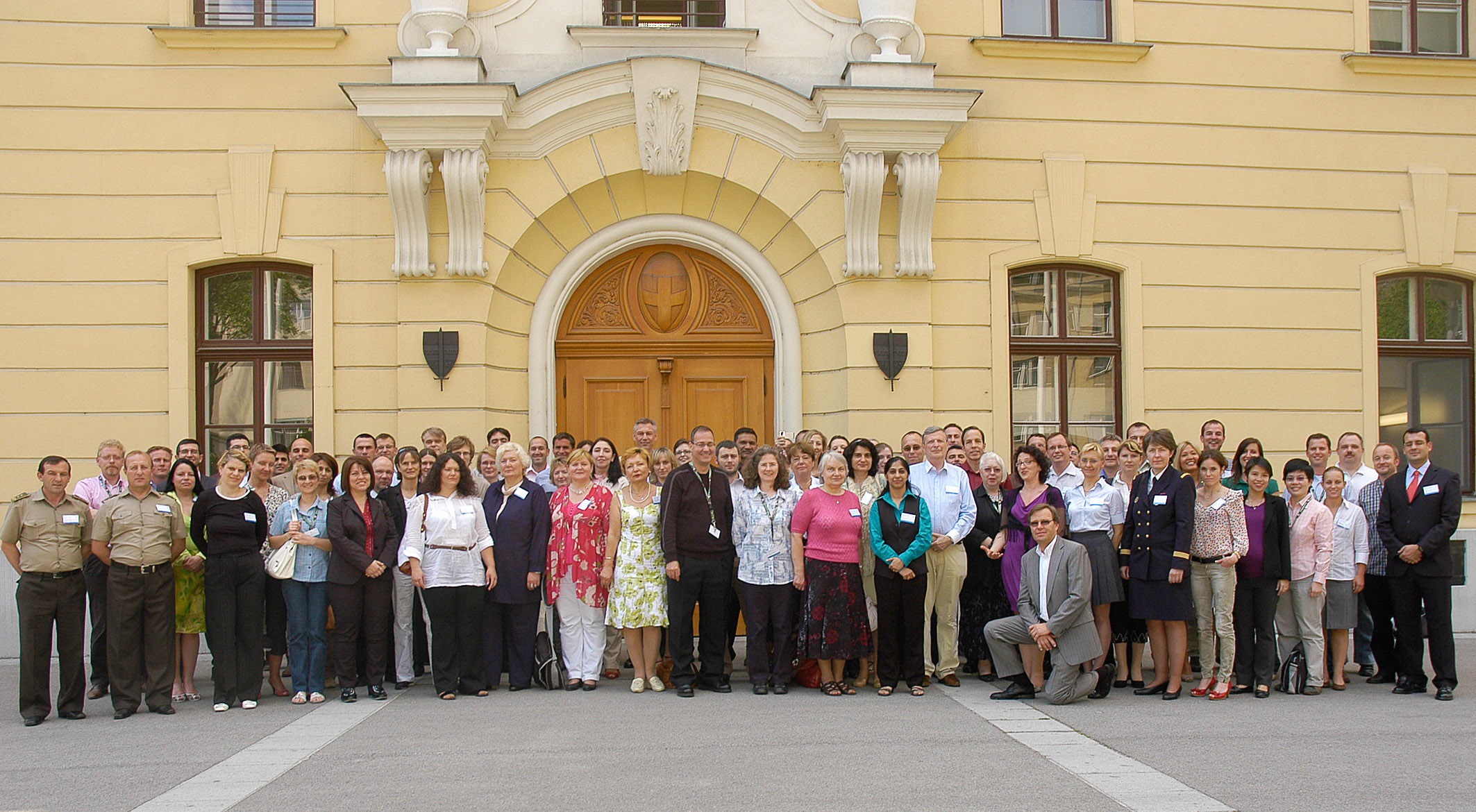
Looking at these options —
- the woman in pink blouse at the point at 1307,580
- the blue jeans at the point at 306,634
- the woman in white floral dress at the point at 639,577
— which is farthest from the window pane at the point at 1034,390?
the blue jeans at the point at 306,634

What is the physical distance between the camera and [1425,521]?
7652 mm

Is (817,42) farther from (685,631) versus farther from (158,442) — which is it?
(158,442)

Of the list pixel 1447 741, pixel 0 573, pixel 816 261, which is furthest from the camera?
pixel 816 261

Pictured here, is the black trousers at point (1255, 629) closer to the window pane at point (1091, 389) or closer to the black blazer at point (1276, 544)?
the black blazer at point (1276, 544)

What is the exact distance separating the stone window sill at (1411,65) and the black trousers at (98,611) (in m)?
10.8

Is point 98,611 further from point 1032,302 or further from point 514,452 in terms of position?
point 1032,302

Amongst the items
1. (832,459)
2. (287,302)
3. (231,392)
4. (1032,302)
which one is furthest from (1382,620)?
(231,392)

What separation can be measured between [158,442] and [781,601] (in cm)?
547

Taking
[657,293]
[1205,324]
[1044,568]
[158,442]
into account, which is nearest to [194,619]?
[158,442]

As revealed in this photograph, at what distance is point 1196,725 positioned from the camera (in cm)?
638

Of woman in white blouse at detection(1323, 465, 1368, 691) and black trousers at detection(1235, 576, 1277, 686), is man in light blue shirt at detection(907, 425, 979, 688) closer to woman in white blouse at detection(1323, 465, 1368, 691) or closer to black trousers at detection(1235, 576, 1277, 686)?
black trousers at detection(1235, 576, 1277, 686)

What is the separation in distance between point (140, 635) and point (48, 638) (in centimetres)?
51

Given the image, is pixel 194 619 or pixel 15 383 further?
pixel 15 383

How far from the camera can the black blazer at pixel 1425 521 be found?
24.9 ft
